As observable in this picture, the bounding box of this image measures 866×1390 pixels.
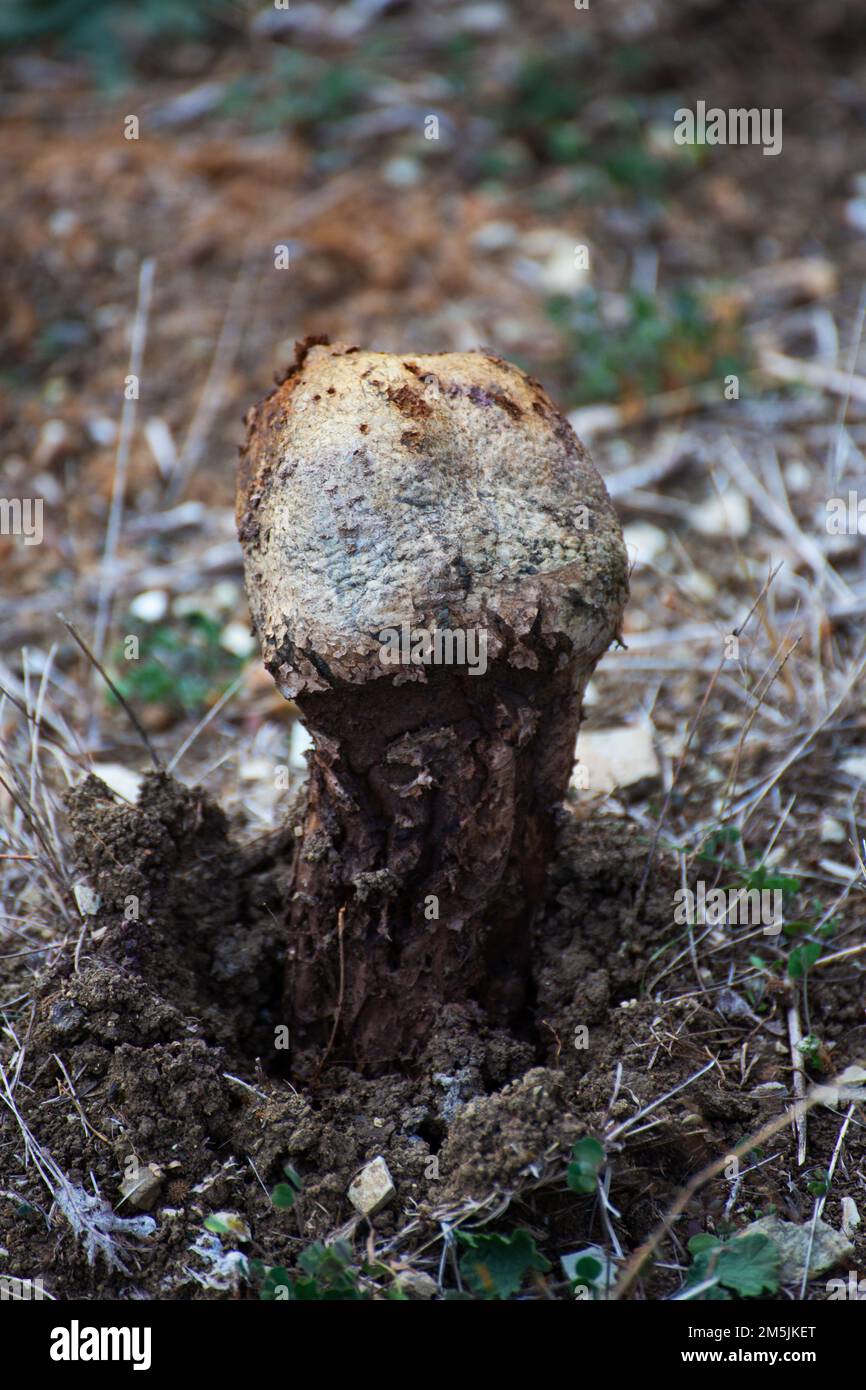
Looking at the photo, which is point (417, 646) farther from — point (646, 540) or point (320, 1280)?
point (646, 540)

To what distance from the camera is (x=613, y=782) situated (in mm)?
2859

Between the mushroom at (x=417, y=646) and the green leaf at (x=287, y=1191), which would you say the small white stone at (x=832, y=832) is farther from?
the green leaf at (x=287, y=1191)

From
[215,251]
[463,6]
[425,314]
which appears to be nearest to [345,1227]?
[425,314]

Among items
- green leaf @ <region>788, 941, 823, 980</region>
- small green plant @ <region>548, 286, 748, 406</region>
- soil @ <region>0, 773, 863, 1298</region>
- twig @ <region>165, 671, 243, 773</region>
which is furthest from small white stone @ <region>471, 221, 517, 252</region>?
green leaf @ <region>788, 941, 823, 980</region>

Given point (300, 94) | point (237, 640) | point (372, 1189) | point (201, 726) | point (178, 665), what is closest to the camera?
point (372, 1189)

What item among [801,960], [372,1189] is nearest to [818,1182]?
[801,960]

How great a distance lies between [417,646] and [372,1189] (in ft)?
2.81

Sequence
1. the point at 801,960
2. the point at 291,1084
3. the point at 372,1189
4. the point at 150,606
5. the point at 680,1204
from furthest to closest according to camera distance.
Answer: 1. the point at 150,606
2. the point at 801,960
3. the point at 291,1084
4. the point at 372,1189
5. the point at 680,1204

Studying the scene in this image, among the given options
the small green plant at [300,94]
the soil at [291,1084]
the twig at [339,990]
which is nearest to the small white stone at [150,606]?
the soil at [291,1084]

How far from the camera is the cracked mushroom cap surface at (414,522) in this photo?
74.3 inches

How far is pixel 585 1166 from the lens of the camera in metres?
1.86

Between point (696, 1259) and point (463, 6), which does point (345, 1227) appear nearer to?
point (696, 1259)
